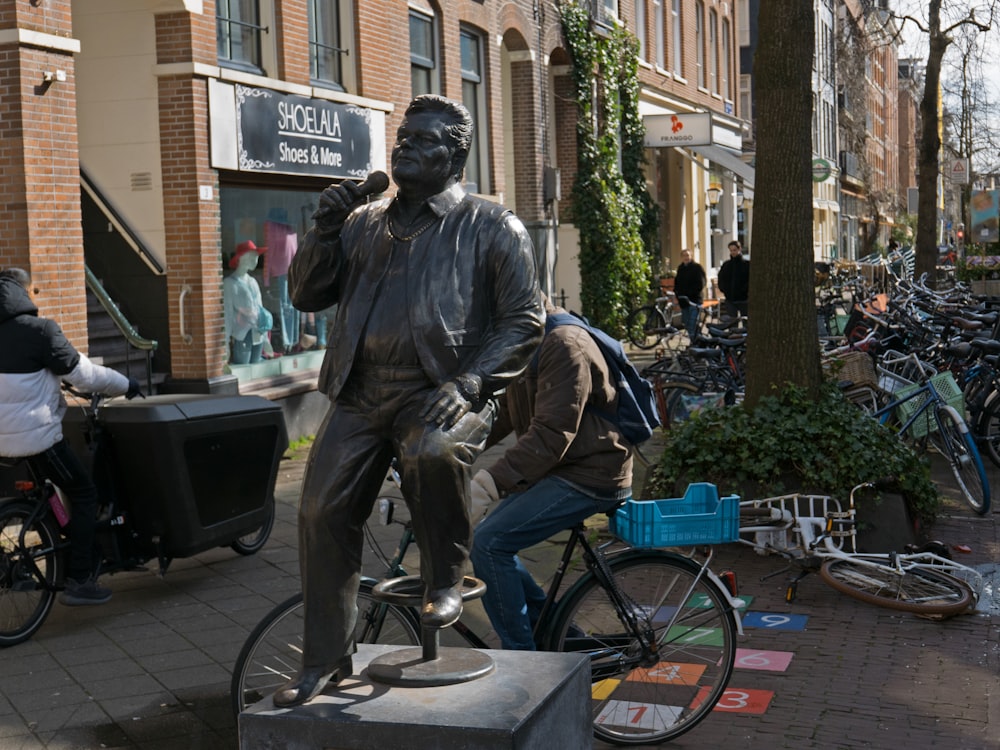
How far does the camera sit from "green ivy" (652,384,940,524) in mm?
7820

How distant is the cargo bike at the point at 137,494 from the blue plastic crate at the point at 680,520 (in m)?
2.84

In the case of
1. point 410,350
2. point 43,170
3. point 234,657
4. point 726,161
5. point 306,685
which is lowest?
point 234,657

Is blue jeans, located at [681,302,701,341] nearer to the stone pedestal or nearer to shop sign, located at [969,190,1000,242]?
shop sign, located at [969,190,1000,242]

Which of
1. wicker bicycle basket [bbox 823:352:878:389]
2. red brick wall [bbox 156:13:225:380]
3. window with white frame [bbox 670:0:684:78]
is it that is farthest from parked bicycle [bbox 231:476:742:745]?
window with white frame [bbox 670:0:684:78]

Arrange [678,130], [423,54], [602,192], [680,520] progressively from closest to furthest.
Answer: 1. [680,520]
2. [423,54]
3. [602,192]
4. [678,130]

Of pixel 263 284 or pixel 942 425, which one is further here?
pixel 263 284

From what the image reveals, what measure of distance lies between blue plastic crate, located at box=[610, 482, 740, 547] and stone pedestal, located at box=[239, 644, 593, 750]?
97 centimetres

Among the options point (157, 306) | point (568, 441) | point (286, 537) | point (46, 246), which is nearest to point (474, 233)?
point (568, 441)

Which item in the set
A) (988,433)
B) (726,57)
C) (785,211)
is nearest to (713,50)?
(726,57)

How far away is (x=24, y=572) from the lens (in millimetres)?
6500

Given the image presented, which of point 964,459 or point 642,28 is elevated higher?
point 642,28

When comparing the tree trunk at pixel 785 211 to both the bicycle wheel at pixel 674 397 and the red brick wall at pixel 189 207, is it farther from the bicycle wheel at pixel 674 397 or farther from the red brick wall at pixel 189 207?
the red brick wall at pixel 189 207

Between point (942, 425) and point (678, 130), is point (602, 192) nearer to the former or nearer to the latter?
point (678, 130)

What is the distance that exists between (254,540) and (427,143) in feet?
16.5
